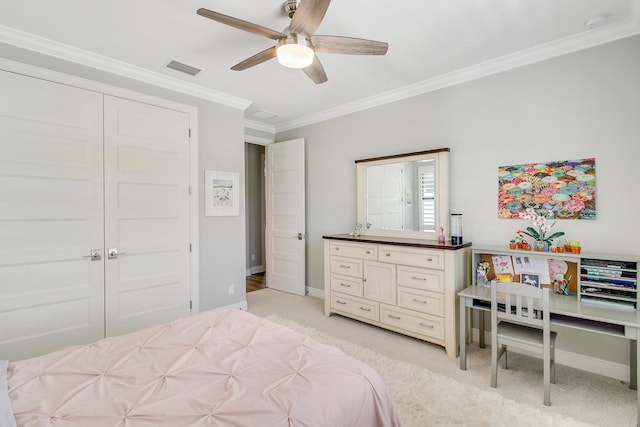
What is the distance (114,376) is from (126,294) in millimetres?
1918

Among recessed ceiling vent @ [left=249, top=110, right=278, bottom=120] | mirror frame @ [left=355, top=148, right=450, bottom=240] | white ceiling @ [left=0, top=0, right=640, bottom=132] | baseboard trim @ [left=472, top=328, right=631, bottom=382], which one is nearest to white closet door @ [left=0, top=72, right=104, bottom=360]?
white ceiling @ [left=0, top=0, right=640, bottom=132]

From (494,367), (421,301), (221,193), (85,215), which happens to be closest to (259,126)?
(221,193)

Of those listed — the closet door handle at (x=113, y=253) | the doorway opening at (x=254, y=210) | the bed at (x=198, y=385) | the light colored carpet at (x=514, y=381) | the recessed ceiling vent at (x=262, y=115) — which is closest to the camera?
the bed at (x=198, y=385)

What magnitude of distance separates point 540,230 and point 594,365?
3.72 ft

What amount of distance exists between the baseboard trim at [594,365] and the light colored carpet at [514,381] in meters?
0.04

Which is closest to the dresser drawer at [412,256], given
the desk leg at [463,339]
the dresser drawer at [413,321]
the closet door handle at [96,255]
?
the desk leg at [463,339]

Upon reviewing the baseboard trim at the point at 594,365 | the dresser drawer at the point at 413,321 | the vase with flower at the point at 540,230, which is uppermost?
the vase with flower at the point at 540,230

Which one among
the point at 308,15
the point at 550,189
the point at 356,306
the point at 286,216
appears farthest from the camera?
the point at 286,216

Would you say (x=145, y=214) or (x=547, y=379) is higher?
(x=145, y=214)

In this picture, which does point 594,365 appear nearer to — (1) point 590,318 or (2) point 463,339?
(1) point 590,318

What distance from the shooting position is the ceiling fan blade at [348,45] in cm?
201

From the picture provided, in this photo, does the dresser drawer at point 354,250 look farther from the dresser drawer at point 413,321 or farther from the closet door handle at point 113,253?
the closet door handle at point 113,253

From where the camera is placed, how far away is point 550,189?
2682 mm

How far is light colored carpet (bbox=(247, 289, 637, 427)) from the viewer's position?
201cm
